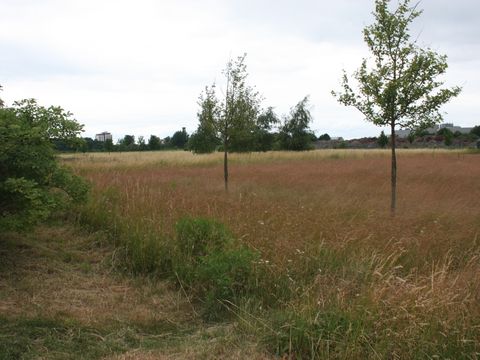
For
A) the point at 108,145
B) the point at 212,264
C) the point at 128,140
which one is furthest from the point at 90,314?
the point at 128,140

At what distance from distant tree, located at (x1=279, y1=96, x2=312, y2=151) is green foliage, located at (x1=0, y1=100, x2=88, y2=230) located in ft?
174

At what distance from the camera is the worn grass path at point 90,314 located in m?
3.71

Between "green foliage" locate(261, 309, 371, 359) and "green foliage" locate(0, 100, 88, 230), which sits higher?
"green foliage" locate(0, 100, 88, 230)

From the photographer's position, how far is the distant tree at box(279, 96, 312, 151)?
190 feet

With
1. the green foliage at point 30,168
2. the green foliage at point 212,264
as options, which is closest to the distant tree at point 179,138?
the green foliage at point 30,168

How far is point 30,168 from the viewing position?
520cm

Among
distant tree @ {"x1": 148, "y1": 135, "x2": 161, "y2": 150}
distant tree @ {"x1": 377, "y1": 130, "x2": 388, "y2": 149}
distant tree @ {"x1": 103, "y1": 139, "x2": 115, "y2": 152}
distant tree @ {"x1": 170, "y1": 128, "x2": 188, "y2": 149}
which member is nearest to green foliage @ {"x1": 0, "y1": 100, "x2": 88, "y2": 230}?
distant tree @ {"x1": 103, "y1": 139, "x2": 115, "y2": 152}

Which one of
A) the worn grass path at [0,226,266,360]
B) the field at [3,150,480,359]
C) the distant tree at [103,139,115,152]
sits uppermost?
the distant tree at [103,139,115,152]

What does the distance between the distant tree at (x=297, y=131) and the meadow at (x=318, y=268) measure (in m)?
48.9

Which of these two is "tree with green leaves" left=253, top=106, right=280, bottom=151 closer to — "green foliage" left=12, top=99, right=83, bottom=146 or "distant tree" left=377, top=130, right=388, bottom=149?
"distant tree" left=377, top=130, right=388, bottom=149

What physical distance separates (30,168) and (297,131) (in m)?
54.3

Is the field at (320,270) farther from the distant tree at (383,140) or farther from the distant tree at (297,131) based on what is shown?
the distant tree at (383,140)

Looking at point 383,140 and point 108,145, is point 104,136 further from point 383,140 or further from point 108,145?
point 383,140

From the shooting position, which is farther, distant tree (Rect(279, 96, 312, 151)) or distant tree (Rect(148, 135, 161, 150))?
distant tree (Rect(148, 135, 161, 150))
